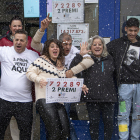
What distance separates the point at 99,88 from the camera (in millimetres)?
3572

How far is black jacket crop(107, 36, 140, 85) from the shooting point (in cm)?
373

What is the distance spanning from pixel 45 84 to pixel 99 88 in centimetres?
91

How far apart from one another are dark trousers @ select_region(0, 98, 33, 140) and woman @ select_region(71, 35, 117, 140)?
35.5 inches

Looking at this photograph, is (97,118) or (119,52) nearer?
(97,118)

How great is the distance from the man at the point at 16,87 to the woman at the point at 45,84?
27 cm

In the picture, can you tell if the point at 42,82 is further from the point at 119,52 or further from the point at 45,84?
the point at 119,52

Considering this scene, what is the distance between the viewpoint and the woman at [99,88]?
357cm

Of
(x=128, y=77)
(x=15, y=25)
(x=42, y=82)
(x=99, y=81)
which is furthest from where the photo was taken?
(x=15, y=25)

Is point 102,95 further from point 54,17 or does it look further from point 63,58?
point 54,17

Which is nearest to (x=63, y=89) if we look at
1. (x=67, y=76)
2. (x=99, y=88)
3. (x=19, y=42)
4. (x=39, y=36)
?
(x=67, y=76)

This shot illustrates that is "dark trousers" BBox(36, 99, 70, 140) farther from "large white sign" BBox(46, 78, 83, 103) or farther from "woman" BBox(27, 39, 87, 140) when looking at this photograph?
"large white sign" BBox(46, 78, 83, 103)

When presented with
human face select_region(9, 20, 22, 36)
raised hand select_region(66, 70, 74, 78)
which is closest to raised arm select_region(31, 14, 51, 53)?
human face select_region(9, 20, 22, 36)

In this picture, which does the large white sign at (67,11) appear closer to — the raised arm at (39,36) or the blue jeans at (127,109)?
the raised arm at (39,36)

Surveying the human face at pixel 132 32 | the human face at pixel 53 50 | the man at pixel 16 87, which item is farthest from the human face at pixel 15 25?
the human face at pixel 132 32
